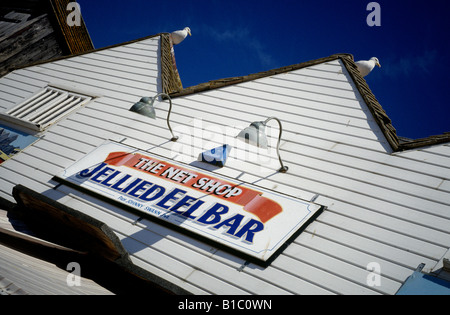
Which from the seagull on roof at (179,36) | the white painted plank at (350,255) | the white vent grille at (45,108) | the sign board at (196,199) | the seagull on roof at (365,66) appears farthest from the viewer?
the seagull on roof at (179,36)

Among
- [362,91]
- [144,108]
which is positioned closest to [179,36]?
[144,108]

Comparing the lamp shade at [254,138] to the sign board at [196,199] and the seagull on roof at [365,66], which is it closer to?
the sign board at [196,199]

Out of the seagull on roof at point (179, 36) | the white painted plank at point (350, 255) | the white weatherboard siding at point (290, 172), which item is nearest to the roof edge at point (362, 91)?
the white weatherboard siding at point (290, 172)

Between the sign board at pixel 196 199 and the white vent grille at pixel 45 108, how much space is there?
7.58ft

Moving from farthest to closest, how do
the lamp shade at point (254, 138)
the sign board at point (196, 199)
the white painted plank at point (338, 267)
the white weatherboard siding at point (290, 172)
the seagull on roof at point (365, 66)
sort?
the seagull on roof at point (365, 66)
the sign board at point (196, 199)
the lamp shade at point (254, 138)
the white weatherboard siding at point (290, 172)
the white painted plank at point (338, 267)

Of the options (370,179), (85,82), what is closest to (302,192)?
(370,179)

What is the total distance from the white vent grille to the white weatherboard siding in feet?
0.96

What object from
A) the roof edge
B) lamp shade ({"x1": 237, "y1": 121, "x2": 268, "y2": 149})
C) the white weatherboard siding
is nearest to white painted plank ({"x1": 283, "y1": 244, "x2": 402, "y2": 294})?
the white weatherboard siding

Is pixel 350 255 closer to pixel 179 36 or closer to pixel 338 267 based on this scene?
pixel 338 267

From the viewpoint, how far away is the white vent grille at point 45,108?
949 cm

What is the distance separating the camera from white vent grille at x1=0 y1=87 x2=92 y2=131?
9.49m

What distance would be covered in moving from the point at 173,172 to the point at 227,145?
4.00ft

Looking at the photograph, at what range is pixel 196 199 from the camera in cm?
662

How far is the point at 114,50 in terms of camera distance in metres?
12.1
